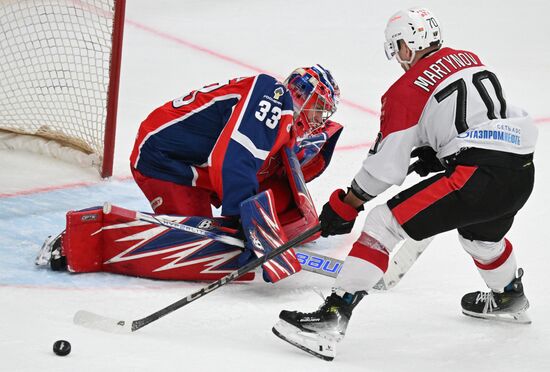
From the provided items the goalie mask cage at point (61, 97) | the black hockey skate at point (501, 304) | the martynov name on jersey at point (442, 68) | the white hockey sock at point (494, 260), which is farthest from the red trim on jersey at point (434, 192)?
the goalie mask cage at point (61, 97)

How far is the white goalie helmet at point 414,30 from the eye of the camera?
282 centimetres

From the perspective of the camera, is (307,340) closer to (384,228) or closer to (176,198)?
(384,228)

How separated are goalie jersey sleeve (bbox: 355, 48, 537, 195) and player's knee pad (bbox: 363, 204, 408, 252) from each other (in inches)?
3.1

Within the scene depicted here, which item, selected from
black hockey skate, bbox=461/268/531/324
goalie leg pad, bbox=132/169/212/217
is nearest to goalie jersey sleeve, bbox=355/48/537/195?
black hockey skate, bbox=461/268/531/324

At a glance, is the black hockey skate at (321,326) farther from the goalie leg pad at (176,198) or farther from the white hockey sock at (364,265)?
the goalie leg pad at (176,198)

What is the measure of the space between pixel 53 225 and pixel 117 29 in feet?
3.29

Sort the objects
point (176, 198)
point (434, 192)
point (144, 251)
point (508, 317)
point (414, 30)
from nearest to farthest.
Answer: point (434, 192)
point (414, 30)
point (508, 317)
point (144, 251)
point (176, 198)

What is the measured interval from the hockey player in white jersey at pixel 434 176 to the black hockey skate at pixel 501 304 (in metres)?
0.39

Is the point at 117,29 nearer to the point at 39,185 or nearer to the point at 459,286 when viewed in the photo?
the point at 39,185

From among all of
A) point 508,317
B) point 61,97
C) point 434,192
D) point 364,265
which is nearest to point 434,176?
point 434,192

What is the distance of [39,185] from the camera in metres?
4.27

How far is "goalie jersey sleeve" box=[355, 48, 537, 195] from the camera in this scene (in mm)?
2688

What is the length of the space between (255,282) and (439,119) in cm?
100

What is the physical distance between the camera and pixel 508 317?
316 cm
